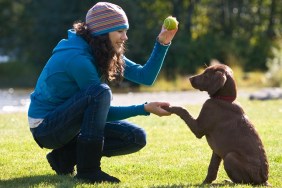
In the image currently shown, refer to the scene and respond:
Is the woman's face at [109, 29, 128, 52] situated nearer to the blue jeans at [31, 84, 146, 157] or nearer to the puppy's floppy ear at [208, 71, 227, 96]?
the blue jeans at [31, 84, 146, 157]

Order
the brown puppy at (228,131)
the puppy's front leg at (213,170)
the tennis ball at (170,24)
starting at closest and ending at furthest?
the brown puppy at (228,131) < the puppy's front leg at (213,170) < the tennis ball at (170,24)

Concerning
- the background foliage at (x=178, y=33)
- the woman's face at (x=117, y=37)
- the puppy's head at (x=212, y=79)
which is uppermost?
the woman's face at (x=117, y=37)

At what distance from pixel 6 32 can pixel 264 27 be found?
15.4 m

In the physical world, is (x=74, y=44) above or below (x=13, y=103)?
above

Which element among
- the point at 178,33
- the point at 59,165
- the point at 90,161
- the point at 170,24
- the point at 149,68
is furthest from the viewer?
the point at 178,33

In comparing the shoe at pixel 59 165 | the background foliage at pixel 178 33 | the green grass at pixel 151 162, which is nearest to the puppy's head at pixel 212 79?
the green grass at pixel 151 162

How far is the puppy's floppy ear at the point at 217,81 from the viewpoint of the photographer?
5039mm

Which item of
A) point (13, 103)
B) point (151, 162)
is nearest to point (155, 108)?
point (151, 162)

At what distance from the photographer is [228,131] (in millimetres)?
5062

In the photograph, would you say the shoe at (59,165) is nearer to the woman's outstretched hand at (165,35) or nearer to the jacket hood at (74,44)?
the jacket hood at (74,44)

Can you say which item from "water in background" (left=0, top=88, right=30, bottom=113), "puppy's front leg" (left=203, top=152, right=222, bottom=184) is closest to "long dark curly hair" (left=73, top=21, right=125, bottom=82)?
"puppy's front leg" (left=203, top=152, right=222, bottom=184)

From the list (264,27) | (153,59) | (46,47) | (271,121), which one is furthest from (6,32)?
(153,59)

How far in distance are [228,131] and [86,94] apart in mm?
1199

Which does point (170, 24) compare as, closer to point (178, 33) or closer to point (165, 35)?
point (165, 35)
